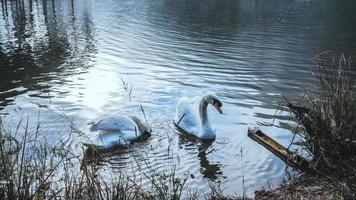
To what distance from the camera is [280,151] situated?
9336 millimetres

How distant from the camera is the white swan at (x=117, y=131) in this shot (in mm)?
9641

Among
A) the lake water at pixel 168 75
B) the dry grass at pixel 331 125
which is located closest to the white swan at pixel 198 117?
the lake water at pixel 168 75

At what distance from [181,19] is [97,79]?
22.1m

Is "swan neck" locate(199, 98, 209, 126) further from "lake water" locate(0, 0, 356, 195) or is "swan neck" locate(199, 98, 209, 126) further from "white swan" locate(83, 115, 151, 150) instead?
"white swan" locate(83, 115, 151, 150)

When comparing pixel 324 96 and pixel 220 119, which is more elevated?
pixel 324 96

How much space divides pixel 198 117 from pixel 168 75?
5.85 m

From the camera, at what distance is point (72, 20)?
35.0 m

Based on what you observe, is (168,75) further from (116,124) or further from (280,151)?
(280,151)

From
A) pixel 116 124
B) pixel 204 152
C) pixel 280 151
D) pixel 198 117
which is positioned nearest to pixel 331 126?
pixel 280 151

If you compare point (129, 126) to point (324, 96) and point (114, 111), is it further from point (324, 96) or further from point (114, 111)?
point (324, 96)

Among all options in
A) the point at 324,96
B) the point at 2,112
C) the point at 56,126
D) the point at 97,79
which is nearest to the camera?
the point at 324,96

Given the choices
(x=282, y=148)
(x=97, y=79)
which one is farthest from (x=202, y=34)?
(x=282, y=148)

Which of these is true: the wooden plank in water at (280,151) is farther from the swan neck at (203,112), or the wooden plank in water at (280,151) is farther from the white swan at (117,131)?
the white swan at (117,131)

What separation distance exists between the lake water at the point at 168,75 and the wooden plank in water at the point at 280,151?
0.63 ft
